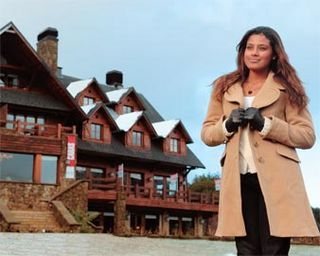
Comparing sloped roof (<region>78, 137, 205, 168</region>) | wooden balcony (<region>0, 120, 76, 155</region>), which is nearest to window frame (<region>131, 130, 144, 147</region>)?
sloped roof (<region>78, 137, 205, 168</region>)

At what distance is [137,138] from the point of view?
28.6 metres

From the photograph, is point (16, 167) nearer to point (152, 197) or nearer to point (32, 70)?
point (32, 70)

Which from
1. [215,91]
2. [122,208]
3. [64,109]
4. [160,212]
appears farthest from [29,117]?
[215,91]

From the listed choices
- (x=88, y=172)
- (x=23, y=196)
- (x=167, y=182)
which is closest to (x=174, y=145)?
(x=167, y=182)

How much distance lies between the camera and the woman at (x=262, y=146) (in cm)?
231

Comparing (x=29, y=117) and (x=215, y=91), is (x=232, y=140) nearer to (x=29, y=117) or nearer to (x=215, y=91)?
(x=215, y=91)

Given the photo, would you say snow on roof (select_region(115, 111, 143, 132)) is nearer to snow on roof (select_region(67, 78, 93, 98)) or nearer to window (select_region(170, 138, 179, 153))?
snow on roof (select_region(67, 78, 93, 98))

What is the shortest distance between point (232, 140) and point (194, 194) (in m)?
26.0

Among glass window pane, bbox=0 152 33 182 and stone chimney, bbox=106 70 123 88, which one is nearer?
glass window pane, bbox=0 152 33 182

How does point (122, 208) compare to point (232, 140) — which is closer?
point (232, 140)

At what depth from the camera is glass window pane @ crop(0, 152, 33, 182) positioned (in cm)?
2206

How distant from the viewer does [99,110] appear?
26844 millimetres

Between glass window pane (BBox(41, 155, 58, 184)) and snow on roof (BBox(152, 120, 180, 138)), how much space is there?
7.36 meters

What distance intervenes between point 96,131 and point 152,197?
12.4ft
